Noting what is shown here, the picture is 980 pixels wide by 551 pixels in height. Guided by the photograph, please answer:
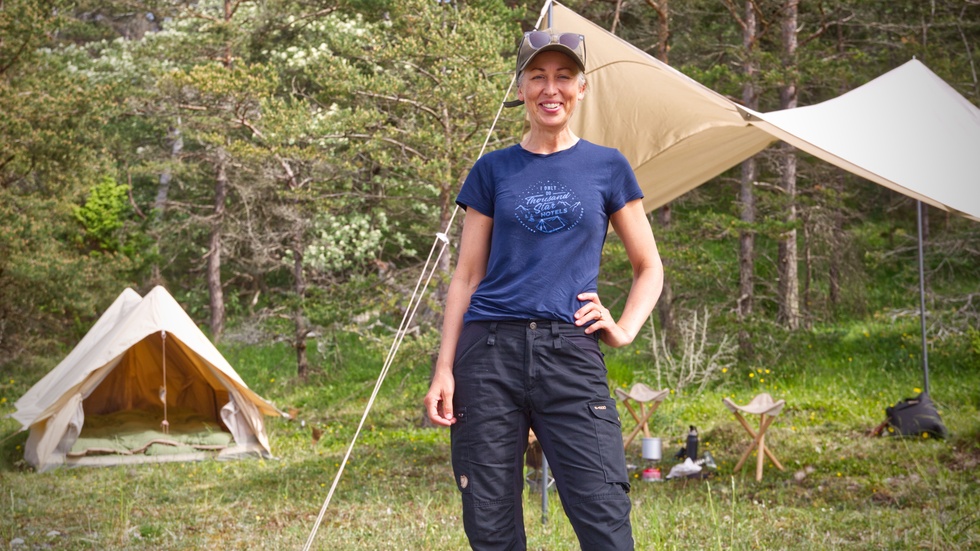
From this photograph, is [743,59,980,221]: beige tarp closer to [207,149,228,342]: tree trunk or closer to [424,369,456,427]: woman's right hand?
[424,369,456,427]: woman's right hand

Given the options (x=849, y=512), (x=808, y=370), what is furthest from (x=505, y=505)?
(x=808, y=370)

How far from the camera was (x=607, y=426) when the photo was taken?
2.03 metres

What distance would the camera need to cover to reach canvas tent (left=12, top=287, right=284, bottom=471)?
7.16m

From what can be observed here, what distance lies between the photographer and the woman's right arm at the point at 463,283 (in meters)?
2.11

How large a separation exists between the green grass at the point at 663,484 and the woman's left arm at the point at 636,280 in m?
→ 1.87

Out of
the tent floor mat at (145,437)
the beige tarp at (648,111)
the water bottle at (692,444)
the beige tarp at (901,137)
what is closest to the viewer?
the beige tarp at (901,137)

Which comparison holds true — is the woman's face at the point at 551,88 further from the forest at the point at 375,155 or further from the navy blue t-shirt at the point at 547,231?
the forest at the point at 375,155

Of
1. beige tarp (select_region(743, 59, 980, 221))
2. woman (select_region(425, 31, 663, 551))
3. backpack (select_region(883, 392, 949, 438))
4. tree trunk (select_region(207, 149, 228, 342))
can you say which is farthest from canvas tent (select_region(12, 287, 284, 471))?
tree trunk (select_region(207, 149, 228, 342))

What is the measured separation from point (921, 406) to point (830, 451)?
789mm

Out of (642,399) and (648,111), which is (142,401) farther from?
(648,111)

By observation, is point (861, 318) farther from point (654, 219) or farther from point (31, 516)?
point (31, 516)

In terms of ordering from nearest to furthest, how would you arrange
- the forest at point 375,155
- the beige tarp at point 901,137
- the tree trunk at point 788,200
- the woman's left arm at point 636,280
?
the woman's left arm at point 636,280
the beige tarp at point 901,137
the forest at point 375,155
the tree trunk at point 788,200

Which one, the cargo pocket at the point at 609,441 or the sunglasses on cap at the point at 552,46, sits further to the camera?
the sunglasses on cap at the point at 552,46

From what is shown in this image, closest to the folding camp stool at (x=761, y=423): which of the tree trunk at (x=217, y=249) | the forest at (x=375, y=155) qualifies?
the forest at (x=375, y=155)
